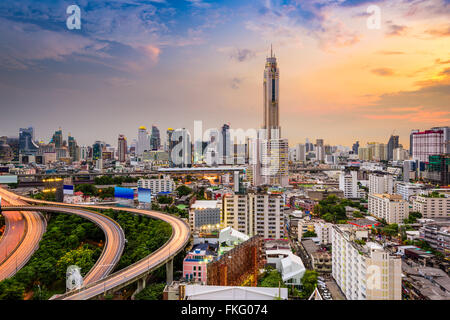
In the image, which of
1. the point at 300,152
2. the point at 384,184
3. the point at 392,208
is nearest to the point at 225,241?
the point at 392,208

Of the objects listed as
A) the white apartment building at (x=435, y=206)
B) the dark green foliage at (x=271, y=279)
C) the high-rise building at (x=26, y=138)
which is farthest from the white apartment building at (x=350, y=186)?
the high-rise building at (x=26, y=138)

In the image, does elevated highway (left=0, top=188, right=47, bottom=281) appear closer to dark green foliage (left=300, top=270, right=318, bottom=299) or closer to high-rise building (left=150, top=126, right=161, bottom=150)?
dark green foliage (left=300, top=270, right=318, bottom=299)

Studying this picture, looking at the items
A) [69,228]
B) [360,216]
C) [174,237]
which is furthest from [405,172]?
[69,228]

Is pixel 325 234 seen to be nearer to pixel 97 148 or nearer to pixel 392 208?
pixel 392 208

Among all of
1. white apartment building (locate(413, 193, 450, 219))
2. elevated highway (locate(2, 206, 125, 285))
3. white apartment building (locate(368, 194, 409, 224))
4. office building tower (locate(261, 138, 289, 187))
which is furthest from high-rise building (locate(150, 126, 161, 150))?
white apartment building (locate(413, 193, 450, 219))

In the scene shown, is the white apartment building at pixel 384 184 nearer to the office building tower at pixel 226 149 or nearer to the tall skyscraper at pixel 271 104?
the office building tower at pixel 226 149

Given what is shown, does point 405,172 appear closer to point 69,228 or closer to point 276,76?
point 276,76

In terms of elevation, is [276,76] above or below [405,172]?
above
